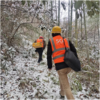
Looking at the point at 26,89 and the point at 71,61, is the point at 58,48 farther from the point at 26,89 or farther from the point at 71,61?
the point at 26,89

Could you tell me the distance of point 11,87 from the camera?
3.35m

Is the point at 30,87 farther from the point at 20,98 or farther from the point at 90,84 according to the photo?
the point at 90,84

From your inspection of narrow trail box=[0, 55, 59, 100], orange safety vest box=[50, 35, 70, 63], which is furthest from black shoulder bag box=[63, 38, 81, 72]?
narrow trail box=[0, 55, 59, 100]

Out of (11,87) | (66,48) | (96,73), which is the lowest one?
(96,73)

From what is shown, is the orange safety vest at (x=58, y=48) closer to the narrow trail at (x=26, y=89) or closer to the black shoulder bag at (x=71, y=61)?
the black shoulder bag at (x=71, y=61)

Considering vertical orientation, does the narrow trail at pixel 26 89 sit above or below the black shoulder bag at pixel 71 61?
below

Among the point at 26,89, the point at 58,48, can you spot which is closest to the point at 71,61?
the point at 58,48

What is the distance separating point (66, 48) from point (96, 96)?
2.08m

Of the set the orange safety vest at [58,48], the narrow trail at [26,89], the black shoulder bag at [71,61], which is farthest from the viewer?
the narrow trail at [26,89]

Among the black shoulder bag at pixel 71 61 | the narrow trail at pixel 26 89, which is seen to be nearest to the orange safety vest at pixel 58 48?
the black shoulder bag at pixel 71 61

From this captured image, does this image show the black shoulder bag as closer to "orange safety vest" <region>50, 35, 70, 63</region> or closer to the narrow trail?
"orange safety vest" <region>50, 35, 70, 63</region>

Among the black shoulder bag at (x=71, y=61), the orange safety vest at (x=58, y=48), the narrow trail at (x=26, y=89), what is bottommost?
the narrow trail at (x=26, y=89)

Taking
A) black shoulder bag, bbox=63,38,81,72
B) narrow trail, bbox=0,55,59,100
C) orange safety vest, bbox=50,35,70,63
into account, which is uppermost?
orange safety vest, bbox=50,35,70,63

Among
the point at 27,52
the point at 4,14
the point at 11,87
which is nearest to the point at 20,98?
the point at 11,87
